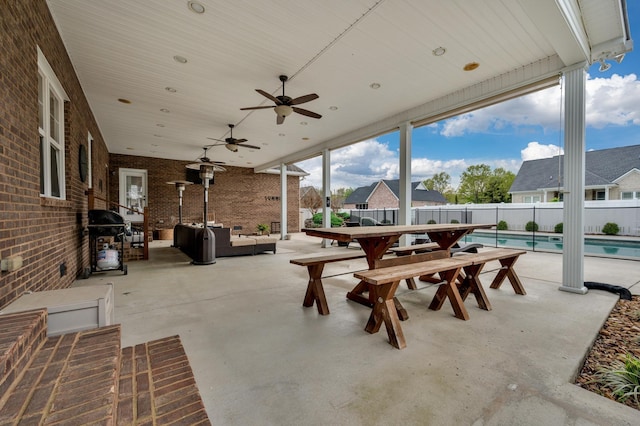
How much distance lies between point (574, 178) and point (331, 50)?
380 centimetres

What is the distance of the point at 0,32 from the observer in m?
1.79

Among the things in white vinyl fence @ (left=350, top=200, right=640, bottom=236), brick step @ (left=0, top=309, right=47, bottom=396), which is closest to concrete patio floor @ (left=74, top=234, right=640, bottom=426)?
brick step @ (left=0, top=309, right=47, bottom=396)

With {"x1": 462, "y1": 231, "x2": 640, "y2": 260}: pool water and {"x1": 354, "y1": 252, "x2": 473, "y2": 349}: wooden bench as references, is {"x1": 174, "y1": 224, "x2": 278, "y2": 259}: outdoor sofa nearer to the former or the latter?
{"x1": 354, "y1": 252, "x2": 473, "y2": 349}: wooden bench

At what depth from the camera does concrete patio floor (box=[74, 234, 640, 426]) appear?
4.89 feet

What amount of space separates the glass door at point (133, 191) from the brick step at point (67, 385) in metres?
10.7

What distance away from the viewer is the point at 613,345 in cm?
229

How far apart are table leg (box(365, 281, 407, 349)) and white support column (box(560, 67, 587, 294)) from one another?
10.2 ft

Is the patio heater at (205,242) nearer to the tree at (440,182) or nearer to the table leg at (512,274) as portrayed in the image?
the table leg at (512,274)

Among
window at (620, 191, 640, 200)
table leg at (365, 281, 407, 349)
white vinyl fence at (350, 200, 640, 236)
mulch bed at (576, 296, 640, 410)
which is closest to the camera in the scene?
mulch bed at (576, 296, 640, 410)

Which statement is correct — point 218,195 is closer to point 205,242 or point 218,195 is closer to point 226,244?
point 226,244

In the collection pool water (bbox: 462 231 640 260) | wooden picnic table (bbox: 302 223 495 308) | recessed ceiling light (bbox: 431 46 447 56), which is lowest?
pool water (bbox: 462 231 640 260)

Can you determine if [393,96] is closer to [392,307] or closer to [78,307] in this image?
[392,307]

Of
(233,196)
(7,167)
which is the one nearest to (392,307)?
(7,167)

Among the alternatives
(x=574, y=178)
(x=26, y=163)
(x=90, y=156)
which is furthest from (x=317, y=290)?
(x=90, y=156)
